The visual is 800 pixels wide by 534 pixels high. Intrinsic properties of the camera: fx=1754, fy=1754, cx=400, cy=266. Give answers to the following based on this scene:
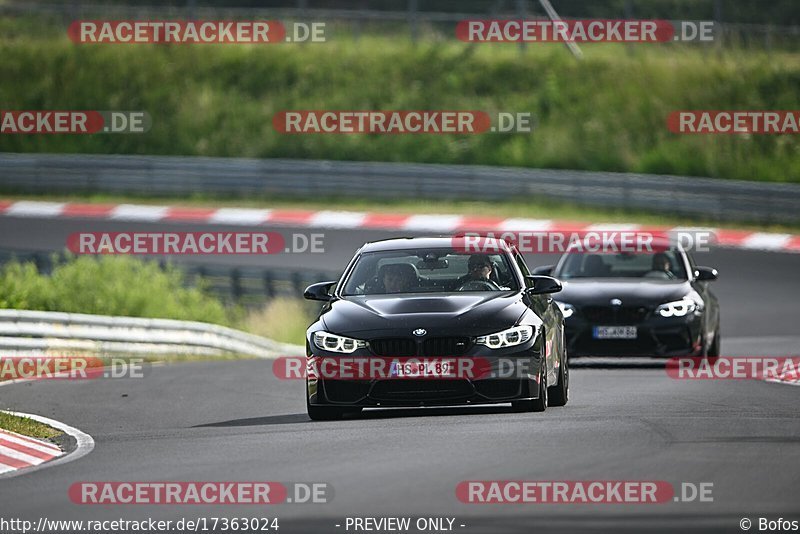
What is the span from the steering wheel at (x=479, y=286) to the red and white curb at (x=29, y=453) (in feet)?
10.1

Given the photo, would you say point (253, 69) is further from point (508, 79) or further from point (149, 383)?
point (149, 383)

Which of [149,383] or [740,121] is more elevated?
[740,121]

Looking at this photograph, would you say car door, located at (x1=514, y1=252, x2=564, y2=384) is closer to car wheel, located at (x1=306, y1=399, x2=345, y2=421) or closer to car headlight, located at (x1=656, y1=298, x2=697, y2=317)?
car wheel, located at (x1=306, y1=399, x2=345, y2=421)

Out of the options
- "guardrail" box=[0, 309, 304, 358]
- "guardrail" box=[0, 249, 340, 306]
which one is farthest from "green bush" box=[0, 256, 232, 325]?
"guardrail" box=[0, 309, 304, 358]

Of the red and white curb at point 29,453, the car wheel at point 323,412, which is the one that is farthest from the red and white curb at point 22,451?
the car wheel at point 323,412

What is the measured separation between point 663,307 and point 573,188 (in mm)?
19483

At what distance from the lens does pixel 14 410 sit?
1532cm

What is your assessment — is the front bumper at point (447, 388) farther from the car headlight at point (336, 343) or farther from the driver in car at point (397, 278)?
the driver in car at point (397, 278)

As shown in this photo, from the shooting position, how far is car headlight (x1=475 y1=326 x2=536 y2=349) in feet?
41.2

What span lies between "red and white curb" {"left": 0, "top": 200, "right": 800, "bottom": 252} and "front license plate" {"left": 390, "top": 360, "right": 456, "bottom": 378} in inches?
807

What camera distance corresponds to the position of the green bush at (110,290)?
2562 cm

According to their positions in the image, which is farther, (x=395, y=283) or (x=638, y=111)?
(x=638, y=111)

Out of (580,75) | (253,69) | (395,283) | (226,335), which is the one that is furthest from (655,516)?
(253,69)

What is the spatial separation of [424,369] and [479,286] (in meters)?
1.35
